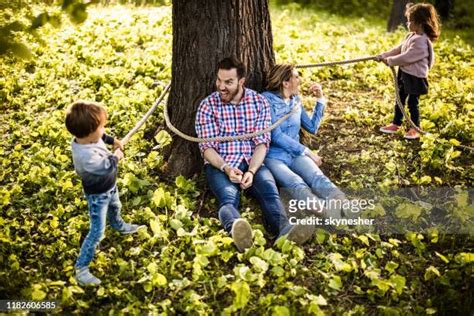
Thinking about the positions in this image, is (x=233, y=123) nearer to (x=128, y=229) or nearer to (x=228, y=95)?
(x=228, y=95)

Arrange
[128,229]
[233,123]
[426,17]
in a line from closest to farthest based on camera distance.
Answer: [128,229] → [233,123] → [426,17]

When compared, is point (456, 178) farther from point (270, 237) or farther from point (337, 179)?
point (270, 237)

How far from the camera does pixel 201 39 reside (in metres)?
4.55

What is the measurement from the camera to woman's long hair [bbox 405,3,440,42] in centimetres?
509

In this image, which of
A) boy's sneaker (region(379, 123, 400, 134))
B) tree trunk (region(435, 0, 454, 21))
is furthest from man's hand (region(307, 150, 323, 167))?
tree trunk (region(435, 0, 454, 21))

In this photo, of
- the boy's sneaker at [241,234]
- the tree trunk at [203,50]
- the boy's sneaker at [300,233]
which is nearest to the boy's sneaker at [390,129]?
the tree trunk at [203,50]

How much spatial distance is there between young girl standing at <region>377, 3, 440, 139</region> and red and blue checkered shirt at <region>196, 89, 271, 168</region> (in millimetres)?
1616

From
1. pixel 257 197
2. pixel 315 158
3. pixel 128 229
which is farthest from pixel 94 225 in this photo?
pixel 315 158

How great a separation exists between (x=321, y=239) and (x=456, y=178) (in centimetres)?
159

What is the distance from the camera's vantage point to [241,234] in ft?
12.3

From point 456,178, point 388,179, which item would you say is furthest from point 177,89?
point 456,178

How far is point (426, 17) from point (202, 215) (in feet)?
9.55

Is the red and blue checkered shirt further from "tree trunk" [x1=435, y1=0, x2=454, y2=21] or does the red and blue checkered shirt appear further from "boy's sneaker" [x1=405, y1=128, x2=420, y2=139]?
"tree trunk" [x1=435, y1=0, x2=454, y2=21]

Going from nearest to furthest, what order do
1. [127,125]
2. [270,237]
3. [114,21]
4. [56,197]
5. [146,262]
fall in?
[146,262] → [270,237] → [56,197] → [127,125] → [114,21]
